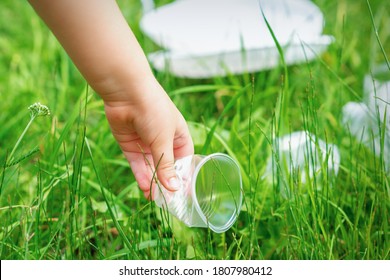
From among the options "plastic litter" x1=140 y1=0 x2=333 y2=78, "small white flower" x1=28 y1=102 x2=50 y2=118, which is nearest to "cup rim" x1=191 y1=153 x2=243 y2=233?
"small white flower" x1=28 y1=102 x2=50 y2=118

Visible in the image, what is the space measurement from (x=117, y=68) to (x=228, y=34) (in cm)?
91

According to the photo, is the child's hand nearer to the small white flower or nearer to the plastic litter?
the small white flower

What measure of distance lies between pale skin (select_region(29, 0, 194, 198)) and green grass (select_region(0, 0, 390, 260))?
94 millimetres

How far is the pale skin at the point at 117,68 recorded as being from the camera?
704 mm

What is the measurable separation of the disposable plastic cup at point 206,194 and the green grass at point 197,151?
0.03 m

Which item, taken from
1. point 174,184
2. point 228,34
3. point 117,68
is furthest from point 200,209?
point 228,34

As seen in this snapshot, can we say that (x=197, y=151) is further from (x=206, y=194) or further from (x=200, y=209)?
(x=200, y=209)

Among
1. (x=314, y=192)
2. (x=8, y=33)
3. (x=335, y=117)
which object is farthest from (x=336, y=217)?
(x=8, y=33)

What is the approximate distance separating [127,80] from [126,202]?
19.3 inches

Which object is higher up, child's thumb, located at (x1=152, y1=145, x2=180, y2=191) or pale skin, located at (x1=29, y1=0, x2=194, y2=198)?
pale skin, located at (x1=29, y1=0, x2=194, y2=198)

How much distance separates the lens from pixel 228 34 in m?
1.61

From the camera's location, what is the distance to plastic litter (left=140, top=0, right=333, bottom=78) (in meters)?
1.48

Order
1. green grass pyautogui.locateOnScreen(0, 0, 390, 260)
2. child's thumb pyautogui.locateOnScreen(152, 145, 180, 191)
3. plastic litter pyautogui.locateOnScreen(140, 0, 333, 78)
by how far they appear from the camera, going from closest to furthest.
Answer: child's thumb pyautogui.locateOnScreen(152, 145, 180, 191) → green grass pyautogui.locateOnScreen(0, 0, 390, 260) → plastic litter pyautogui.locateOnScreen(140, 0, 333, 78)

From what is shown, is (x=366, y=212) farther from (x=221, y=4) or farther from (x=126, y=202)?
(x=221, y=4)
